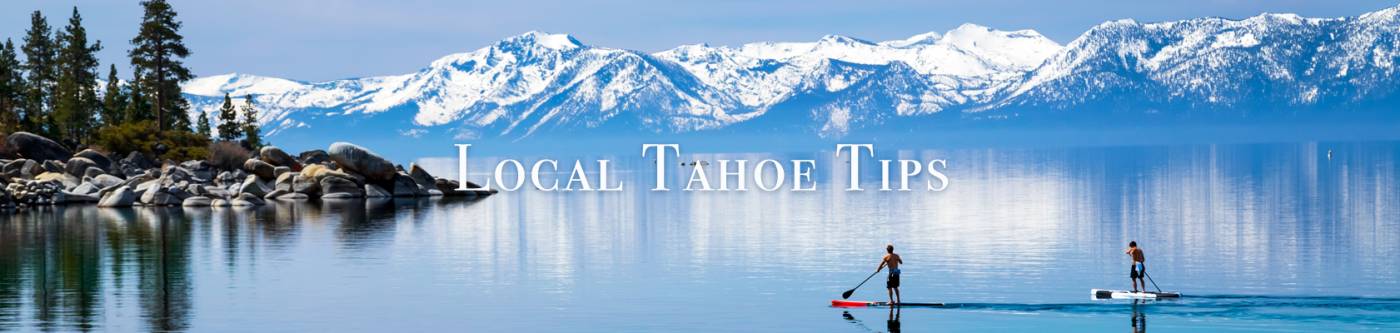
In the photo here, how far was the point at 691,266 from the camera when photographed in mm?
54969

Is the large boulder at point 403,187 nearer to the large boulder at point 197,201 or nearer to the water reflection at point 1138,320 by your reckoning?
the large boulder at point 197,201

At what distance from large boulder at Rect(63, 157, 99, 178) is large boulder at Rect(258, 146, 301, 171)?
11.6m

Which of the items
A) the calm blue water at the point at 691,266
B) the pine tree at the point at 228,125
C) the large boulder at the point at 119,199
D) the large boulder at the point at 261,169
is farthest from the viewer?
the pine tree at the point at 228,125

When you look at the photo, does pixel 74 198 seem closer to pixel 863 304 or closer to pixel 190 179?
pixel 190 179

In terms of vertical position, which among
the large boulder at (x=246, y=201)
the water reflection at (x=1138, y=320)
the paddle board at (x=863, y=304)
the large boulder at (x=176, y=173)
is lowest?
the water reflection at (x=1138, y=320)

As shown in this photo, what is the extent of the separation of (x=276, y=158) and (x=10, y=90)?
23.9 metres

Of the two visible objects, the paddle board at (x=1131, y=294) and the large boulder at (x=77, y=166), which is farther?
the large boulder at (x=77, y=166)

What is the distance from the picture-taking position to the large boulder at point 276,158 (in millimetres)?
111125

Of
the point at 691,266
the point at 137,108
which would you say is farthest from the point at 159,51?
the point at 691,266

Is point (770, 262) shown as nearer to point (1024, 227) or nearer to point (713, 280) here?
point (713, 280)

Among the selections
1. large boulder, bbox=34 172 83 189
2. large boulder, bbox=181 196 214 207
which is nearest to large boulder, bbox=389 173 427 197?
large boulder, bbox=181 196 214 207

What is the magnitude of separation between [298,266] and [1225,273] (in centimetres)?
3035

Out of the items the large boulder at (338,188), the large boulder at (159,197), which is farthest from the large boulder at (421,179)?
the large boulder at (159,197)

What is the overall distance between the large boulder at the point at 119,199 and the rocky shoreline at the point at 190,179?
0.06 meters
